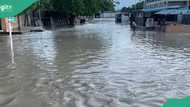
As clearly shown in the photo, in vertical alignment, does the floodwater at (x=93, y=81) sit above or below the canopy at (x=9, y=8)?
below

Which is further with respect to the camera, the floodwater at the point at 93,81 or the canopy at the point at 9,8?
the canopy at the point at 9,8

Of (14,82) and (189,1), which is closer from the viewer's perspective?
(14,82)

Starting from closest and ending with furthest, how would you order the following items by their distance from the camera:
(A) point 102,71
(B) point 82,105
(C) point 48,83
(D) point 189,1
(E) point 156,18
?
(B) point 82,105 → (C) point 48,83 → (A) point 102,71 → (E) point 156,18 → (D) point 189,1

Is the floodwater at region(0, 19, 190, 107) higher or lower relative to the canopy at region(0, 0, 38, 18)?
lower

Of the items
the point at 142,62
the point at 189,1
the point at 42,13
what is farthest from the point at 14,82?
the point at 189,1

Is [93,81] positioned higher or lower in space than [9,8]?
lower

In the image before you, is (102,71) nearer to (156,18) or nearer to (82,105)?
(82,105)

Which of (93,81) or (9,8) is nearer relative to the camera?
(93,81)

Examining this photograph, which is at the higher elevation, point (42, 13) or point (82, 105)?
point (42, 13)

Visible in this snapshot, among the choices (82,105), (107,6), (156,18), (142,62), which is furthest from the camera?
(107,6)

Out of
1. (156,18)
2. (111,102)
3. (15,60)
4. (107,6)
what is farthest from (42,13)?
(111,102)

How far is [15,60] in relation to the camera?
12750 mm

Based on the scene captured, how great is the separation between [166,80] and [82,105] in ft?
10.3

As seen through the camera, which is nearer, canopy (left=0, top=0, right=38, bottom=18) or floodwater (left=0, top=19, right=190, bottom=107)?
floodwater (left=0, top=19, right=190, bottom=107)
